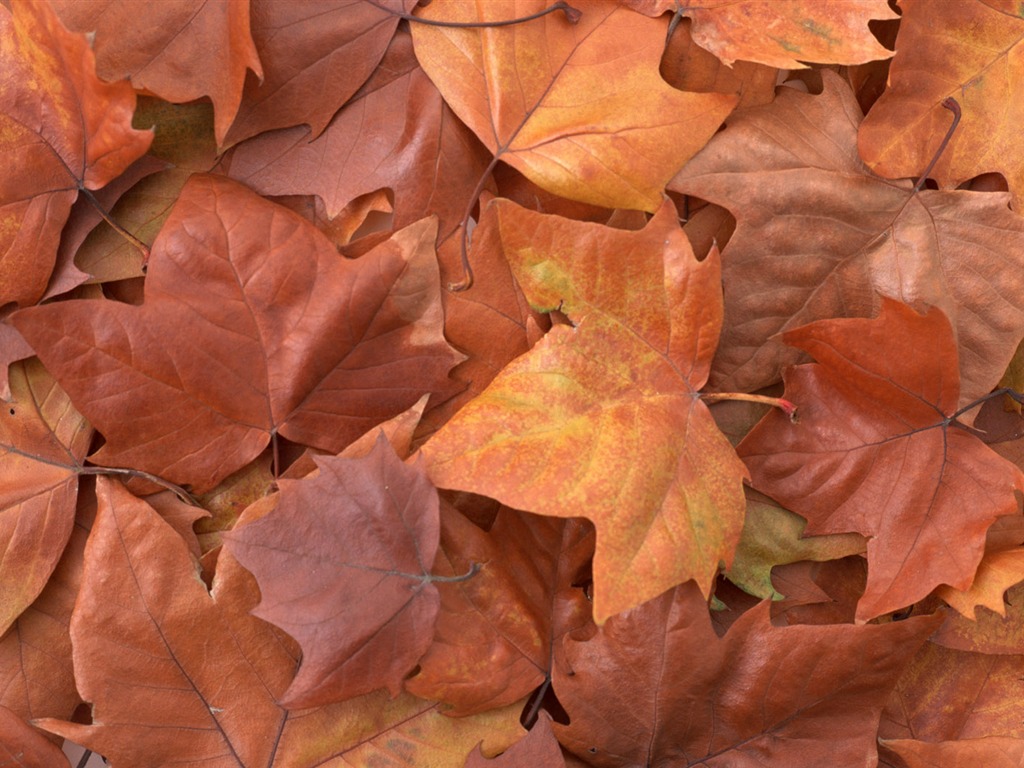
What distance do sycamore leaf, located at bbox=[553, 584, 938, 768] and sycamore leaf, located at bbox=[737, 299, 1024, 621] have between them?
0.05 m

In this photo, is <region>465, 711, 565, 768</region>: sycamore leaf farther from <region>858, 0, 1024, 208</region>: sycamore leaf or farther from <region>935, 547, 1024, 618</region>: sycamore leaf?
<region>858, 0, 1024, 208</region>: sycamore leaf

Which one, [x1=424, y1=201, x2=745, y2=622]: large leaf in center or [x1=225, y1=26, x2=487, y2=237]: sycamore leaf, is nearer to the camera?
→ [x1=424, y1=201, x2=745, y2=622]: large leaf in center

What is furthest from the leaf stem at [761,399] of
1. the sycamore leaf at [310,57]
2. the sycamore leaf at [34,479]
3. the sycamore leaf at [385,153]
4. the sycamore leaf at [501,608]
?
the sycamore leaf at [34,479]


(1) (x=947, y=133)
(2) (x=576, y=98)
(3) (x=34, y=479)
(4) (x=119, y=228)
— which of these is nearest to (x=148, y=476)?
(3) (x=34, y=479)

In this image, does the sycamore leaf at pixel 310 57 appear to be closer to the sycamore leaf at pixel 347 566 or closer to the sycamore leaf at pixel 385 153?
the sycamore leaf at pixel 385 153

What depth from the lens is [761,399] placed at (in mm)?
769

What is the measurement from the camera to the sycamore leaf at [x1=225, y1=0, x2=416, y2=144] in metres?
0.79

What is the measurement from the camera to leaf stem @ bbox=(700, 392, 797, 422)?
0.76 meters

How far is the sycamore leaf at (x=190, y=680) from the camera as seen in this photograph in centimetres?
73

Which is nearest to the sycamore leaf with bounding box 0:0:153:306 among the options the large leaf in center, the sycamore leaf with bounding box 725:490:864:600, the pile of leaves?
the pile of leaves

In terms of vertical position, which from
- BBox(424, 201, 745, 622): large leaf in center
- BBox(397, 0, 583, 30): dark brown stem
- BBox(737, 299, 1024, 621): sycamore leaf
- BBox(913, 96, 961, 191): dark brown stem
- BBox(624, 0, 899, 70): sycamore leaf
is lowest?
BBox(737, 299, 1024, 621): sycamore leaf

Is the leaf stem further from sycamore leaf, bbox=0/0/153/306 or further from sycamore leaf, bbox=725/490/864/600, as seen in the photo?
sycamore leaf, bbox=0/0/153/306

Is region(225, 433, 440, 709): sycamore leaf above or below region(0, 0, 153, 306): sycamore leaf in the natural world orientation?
below

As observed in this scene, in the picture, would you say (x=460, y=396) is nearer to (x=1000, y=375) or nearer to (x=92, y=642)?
(x=92, y=642)
